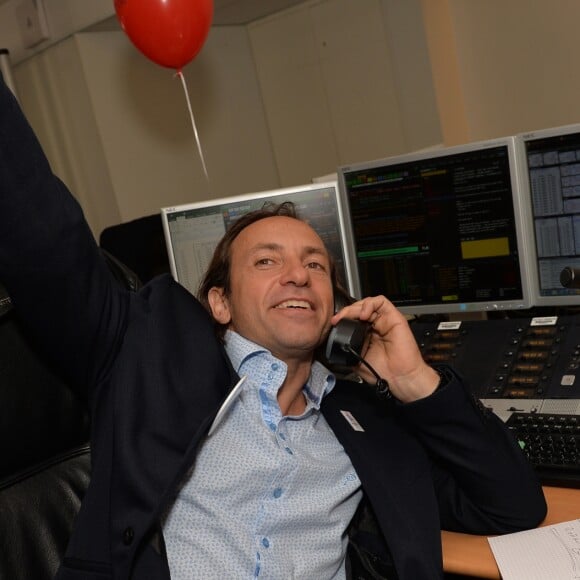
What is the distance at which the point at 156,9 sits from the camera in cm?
355

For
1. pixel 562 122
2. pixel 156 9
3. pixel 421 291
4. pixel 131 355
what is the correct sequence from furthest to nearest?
pixel 562 122
pixel 156 9
pixel 421 291
pixel 131 355

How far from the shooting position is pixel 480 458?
1.37m

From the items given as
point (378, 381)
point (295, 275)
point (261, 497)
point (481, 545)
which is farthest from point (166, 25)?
point (481, 545)

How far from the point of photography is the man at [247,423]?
48.1 inches

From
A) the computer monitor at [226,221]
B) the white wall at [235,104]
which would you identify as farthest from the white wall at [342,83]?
the computer monitor at [226,221]

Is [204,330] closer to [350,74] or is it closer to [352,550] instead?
[352,550]

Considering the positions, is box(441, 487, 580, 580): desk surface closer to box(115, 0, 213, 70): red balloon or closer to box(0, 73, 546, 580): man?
box(0, 73, 546, 580): man

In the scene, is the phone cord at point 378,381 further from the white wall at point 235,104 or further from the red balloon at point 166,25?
the white wall at point 235,104

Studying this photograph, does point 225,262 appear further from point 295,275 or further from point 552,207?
point 552,207

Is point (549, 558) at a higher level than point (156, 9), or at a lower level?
lower

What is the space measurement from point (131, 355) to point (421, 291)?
0.96 meters

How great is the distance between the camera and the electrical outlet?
512 cm

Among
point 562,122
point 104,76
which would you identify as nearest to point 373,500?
point 562,122

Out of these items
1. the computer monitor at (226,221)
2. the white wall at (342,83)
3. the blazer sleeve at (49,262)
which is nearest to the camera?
the blazer sleeve at (49,262)
